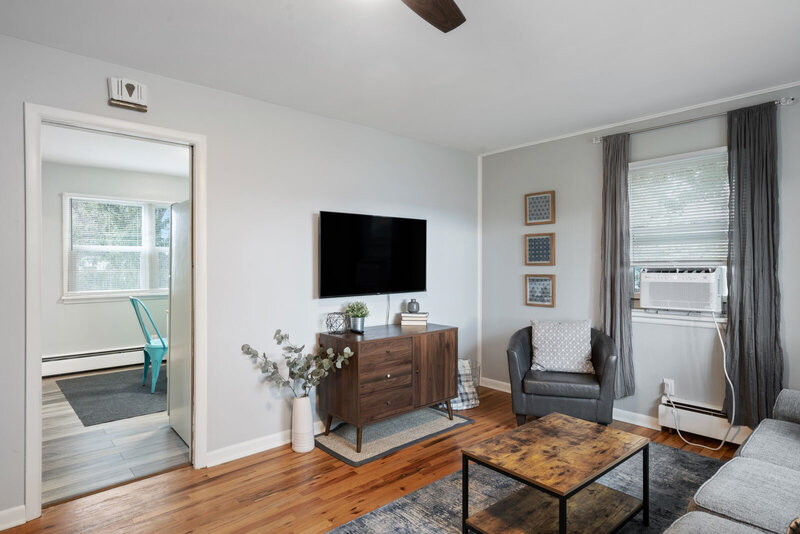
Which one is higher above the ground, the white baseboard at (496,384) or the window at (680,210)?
the window at (680,210)

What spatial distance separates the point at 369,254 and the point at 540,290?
1.73 m

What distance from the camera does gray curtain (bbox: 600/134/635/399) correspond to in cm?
362

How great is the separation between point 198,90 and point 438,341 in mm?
2467

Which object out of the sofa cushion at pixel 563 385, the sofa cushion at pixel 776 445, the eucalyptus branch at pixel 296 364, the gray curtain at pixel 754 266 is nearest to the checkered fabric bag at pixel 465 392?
the sofa cushion at pixel 563 385

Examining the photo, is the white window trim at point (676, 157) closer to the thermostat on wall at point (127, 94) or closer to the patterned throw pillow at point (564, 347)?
the patterned throw pillow at point (564, 347)

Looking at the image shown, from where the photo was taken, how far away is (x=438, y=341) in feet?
11.8

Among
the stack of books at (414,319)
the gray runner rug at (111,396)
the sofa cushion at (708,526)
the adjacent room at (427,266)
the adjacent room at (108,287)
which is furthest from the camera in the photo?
→ the gray runner rug at (111,396)

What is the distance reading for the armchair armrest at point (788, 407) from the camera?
7.85ft

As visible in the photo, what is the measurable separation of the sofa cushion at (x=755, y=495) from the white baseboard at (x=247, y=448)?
8.34 feet

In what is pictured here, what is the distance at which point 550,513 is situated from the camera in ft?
6.77

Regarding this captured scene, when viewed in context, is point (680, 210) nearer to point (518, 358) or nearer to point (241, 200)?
point (518, 358)

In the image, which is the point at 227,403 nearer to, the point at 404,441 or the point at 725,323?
the point at 404,441

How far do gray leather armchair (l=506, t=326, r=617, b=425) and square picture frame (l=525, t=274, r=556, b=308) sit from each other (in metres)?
0.71

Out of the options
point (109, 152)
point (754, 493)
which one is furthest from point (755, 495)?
point (109, 152)
